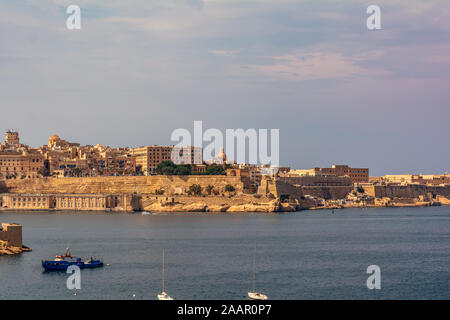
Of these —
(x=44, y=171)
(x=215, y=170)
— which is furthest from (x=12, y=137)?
(x=215, y=170)

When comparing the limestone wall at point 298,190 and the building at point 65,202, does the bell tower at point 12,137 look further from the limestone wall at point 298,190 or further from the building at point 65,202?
A: the limestone wall at point 298,190

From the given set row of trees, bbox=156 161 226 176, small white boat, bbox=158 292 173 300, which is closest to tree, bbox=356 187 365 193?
row of trees, bbox=156 161 226 176

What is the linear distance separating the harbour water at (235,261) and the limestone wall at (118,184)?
2814cm

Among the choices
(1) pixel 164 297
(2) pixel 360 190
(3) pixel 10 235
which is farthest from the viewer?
(2) pixel 360 190

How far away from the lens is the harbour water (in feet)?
79.8

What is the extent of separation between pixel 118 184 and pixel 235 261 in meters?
53.8

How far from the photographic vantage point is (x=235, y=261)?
104ft

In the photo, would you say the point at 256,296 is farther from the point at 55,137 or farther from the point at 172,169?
the point at 55,137

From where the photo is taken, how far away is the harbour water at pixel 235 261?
79.8 feet

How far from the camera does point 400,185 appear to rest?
102625 millimetres

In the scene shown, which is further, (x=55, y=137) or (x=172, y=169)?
(x=55, y=137)

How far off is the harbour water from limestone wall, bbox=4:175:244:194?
28.1 m
